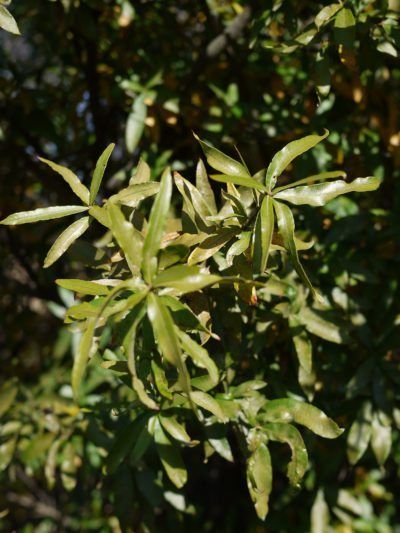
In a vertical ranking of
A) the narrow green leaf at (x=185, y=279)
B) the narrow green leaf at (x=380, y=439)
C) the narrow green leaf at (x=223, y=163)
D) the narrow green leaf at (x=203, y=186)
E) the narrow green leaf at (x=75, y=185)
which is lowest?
the narrow green leaf at (x=380, y=439)

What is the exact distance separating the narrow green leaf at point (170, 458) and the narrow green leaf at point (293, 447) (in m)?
0.18

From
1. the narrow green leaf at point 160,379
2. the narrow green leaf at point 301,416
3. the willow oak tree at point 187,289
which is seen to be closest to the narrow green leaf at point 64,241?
the willow oak tree at point 187,289

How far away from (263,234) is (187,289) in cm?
17

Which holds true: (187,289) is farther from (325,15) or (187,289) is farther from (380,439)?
(380,439)

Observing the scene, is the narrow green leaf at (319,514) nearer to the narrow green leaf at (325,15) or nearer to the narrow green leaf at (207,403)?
the narrow green leaf at (207,403)

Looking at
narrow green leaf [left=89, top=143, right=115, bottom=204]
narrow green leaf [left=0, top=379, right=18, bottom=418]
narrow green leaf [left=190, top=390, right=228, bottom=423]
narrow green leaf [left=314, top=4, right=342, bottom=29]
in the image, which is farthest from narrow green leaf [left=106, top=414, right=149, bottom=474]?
narrow green leaf [left=314, top=4, right=342, bottom=29]

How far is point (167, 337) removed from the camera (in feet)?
2.43

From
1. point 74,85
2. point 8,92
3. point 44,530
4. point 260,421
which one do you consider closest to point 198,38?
point 74,85

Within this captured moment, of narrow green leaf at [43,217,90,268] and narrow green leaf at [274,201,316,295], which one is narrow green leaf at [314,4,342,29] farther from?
narrow green leaf at [43,217,90,268]

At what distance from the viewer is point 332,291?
4.74 feet

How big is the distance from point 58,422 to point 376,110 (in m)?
1.35

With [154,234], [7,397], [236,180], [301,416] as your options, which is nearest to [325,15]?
[236,180]

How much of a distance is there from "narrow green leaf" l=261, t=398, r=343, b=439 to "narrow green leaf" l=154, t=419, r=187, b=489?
19 cm

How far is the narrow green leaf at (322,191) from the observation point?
2.95 feet
